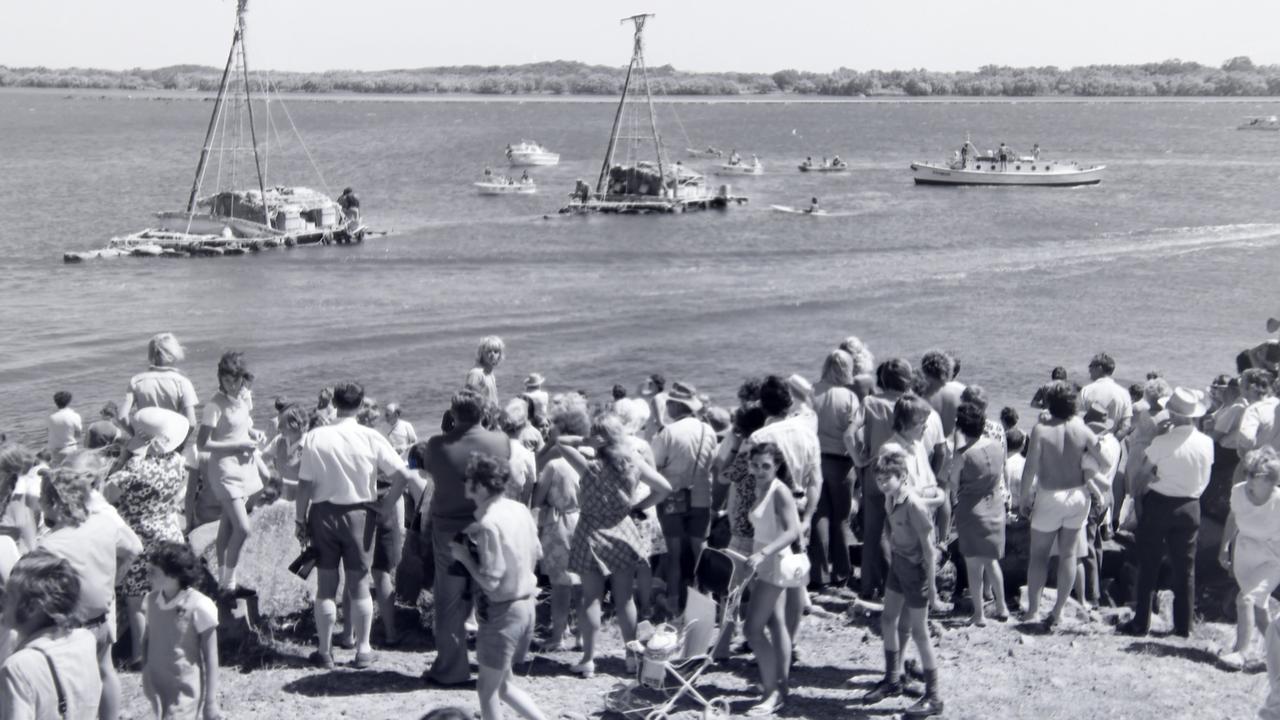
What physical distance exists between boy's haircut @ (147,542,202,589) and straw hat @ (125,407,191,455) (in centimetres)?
117

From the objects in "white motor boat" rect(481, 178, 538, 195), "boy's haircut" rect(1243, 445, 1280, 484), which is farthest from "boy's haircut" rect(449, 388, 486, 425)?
"white motor boat" rect(481, 178, 538, 195)

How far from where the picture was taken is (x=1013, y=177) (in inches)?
3004

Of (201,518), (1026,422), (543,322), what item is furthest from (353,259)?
(201,518)

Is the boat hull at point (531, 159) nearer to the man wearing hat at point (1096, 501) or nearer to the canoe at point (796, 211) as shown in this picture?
the canoe at point (796, 211)

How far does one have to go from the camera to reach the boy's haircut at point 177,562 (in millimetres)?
6230

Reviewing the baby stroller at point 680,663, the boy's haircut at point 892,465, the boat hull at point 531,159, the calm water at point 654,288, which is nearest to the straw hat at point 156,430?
the baby stroller at point 680,663

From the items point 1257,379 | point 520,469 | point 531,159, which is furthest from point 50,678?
point 531,159

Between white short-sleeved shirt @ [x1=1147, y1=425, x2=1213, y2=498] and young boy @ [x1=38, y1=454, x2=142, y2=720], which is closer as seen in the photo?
young boy @ [x1=38, y1=454, x2=142, y2=720]

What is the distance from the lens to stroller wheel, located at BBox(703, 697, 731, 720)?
23.3 feet

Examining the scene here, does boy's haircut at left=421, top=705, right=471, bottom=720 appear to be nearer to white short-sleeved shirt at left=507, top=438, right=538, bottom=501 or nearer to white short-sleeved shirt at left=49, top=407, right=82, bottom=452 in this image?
white short-sleeved shirt at left=507, top=438, right=538, bottom=501

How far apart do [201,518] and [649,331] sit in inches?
925

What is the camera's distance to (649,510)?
319 inches

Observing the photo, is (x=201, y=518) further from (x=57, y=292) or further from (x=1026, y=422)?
(x=57, y=292)

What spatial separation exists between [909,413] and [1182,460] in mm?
1915
